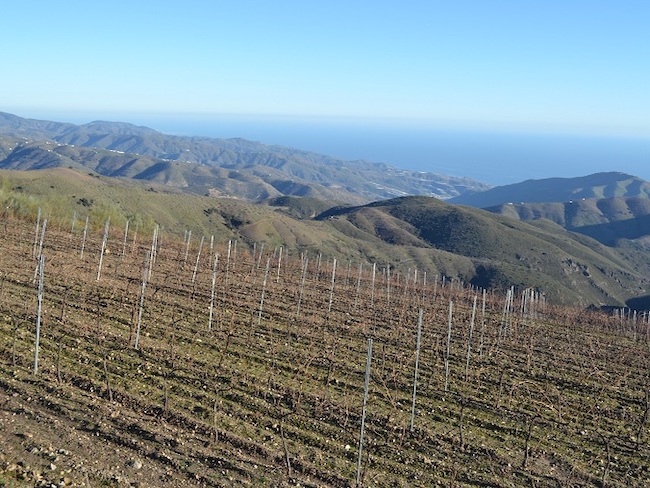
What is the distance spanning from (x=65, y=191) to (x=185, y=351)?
62112 mm

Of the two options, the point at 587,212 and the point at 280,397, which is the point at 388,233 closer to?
the point at 280,397

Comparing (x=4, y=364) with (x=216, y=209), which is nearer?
(x=4, y=364)

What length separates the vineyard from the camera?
1195 cm

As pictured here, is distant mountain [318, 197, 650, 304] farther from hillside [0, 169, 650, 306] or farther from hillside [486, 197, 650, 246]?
hillside [486, 197, 650, 246]

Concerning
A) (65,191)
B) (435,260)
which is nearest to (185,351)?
(65,191)

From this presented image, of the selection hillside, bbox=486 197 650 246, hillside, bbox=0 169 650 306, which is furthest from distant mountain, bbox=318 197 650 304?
hillside, bbox=486 197 650 246

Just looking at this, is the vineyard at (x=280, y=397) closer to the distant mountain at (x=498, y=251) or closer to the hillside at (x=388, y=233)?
the hillside at (x=388, y=233)

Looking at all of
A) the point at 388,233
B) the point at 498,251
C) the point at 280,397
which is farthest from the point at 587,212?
the point at 280,397

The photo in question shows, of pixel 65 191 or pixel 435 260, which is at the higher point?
pixel 65 191

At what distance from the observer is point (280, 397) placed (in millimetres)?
16156

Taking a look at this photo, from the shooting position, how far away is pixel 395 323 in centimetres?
3034

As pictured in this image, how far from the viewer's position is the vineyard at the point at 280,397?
11.9 metres

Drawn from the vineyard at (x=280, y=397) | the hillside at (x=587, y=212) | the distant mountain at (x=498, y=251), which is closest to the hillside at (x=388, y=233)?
the distant mountain at (x=498, y=251)

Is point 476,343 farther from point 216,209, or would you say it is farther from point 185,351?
point 216,209
